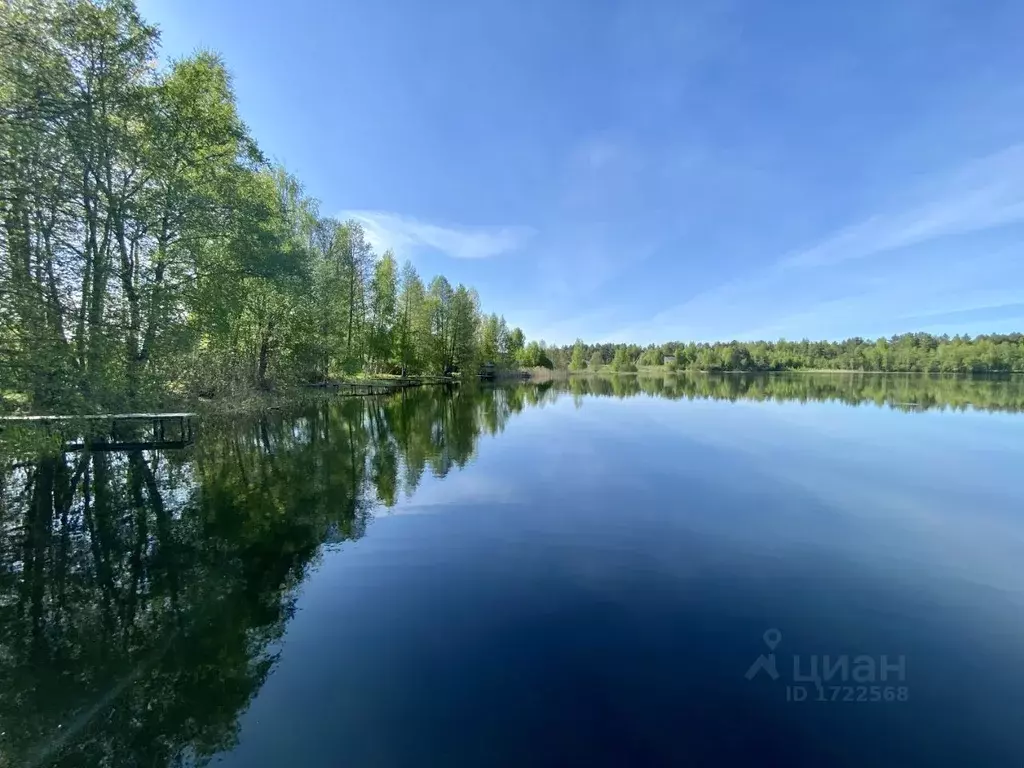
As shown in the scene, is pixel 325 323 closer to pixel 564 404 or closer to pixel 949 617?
pixel 564 404

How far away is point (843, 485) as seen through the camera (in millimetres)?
14258

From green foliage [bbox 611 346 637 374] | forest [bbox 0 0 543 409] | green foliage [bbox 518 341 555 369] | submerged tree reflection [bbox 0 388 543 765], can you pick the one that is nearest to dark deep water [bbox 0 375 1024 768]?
submerged tree reflection [bbox 0 388 543 765]

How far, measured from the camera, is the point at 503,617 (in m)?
6.84

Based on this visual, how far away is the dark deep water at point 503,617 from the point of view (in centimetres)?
462

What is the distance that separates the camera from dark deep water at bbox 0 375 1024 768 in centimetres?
462

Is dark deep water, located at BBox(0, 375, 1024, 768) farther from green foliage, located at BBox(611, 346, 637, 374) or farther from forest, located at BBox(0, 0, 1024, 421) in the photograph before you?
green foliage, located at BBox(611, 346, 637, 374)

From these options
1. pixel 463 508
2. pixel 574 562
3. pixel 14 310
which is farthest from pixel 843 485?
pixel 14 310

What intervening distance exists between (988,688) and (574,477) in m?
10.5

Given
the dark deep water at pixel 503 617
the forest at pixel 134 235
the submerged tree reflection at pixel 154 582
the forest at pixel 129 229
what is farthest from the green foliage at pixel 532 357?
the dark deep water at pixel 503 617

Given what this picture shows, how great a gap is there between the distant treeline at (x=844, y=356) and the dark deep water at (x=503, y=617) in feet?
497

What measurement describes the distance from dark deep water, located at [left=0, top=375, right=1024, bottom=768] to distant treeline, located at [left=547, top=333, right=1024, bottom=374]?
152 meters

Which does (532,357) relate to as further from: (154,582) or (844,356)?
(154,582)

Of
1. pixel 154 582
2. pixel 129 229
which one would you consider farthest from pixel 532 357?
pixel 154 582

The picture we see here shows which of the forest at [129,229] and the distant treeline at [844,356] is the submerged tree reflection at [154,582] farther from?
the distant treeline at [844,356]
